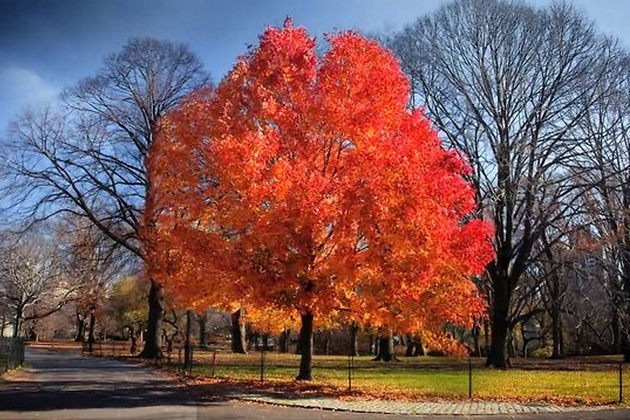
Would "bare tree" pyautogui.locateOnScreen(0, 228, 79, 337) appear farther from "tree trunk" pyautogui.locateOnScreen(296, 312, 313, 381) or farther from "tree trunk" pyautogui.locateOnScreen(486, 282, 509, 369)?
"tree trunk" pyautogui.locateOnScreen(296, 312, 313, 381)

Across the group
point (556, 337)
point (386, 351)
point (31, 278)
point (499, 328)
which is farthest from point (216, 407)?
point (31, 278)

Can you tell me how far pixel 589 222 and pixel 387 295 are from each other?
1677 cm

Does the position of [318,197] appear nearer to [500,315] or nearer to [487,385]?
[487,385]

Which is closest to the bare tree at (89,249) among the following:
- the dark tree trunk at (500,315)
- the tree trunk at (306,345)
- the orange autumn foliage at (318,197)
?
the orange autumn foliage at (318,197)

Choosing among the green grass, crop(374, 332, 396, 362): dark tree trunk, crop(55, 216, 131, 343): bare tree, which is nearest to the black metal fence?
crop(55, 216, 131, 343): bare tree

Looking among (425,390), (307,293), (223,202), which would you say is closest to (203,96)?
(223,202)

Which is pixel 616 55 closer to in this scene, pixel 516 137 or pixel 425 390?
pixel 516 137

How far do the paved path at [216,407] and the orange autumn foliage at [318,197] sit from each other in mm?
2621

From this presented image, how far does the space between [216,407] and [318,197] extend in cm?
558

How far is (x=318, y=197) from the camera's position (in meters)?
16.3

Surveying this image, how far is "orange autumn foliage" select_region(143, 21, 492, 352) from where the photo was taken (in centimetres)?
1641

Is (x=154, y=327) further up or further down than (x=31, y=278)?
further down

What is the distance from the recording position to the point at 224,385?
20188mm

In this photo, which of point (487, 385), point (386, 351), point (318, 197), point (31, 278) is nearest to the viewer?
point (318, 197)
